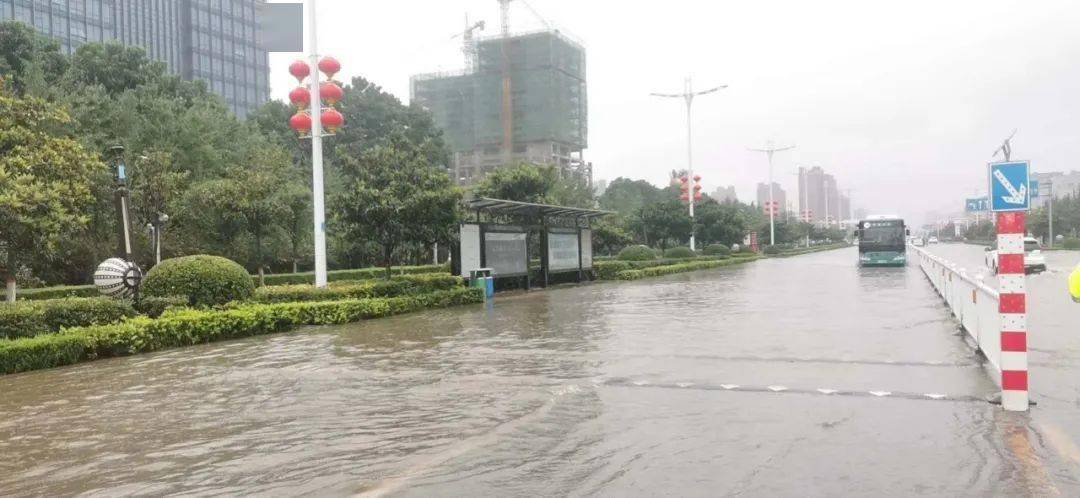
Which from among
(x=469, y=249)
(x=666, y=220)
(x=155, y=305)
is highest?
(x=666, y=220)

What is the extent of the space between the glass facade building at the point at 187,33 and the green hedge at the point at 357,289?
61.8 metres

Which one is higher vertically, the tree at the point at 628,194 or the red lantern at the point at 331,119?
the tree at the point at 628,194

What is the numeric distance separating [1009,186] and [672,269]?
27.5 meters

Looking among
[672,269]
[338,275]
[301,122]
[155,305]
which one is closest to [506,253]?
[301,122]

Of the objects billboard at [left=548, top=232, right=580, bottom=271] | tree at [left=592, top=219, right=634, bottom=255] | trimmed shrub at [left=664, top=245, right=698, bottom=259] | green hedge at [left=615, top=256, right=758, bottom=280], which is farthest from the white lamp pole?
trimmed shrub at [left=664, top=245, right=698, bottom=259]

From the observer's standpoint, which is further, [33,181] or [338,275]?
[338,275]

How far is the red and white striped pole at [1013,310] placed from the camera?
5.75 metres

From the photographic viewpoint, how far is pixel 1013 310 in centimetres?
582

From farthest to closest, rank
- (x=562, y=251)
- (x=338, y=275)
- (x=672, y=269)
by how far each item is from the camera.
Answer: (x=672, y=269) < (x=338, y=275) < (x=562, y=251)

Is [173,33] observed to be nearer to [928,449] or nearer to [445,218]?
[445,218]

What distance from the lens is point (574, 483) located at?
4.37 meters

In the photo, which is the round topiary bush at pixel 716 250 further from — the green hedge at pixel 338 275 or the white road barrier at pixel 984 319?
the white road barrier at pixel 984 319

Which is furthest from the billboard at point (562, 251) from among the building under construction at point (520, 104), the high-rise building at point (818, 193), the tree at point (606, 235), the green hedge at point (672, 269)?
the high-rise building at point (818, 193)

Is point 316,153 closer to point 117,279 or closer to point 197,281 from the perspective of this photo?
point 197,281
